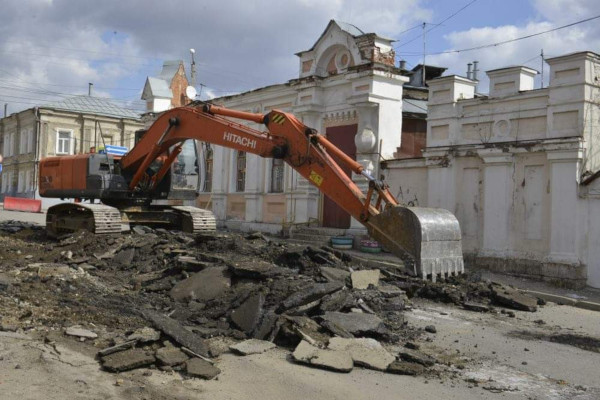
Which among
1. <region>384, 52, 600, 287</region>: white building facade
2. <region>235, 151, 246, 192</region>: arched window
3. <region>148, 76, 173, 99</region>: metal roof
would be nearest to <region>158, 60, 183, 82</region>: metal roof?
<region>148, 76, 173, 99</region>: metal roof

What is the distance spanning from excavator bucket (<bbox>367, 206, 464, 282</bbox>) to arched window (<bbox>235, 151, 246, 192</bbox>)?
45.3ft

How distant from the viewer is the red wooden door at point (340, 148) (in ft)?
57.5

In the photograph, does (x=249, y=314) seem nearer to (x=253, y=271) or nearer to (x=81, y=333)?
(x=253, y=271)

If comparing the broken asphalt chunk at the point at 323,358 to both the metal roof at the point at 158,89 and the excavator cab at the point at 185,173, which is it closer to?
the excavator cab at the point at 185,173

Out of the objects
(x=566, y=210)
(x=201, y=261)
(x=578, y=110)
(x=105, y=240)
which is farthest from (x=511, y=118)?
(x=105, y=240)

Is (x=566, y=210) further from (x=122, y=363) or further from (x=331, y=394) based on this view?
(x=122, y=363)

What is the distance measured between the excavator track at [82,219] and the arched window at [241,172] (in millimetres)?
8846

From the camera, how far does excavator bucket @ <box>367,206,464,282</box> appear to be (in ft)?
27.6

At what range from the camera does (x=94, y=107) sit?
4694 centimetres

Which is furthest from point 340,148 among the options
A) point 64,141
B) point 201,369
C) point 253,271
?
point 64,141

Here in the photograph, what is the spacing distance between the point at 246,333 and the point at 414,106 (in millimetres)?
13094

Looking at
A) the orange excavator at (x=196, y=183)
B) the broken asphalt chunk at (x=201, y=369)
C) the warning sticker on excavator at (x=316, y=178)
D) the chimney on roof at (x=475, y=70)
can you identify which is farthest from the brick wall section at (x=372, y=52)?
the broken asphalt chunk at (x=201, y=369)

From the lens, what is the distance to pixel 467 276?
1023 centimetres

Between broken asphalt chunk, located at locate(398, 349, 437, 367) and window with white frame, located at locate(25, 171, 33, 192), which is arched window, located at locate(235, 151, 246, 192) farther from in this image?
window with white frame, located at locate(25, 171, 33, 192)
